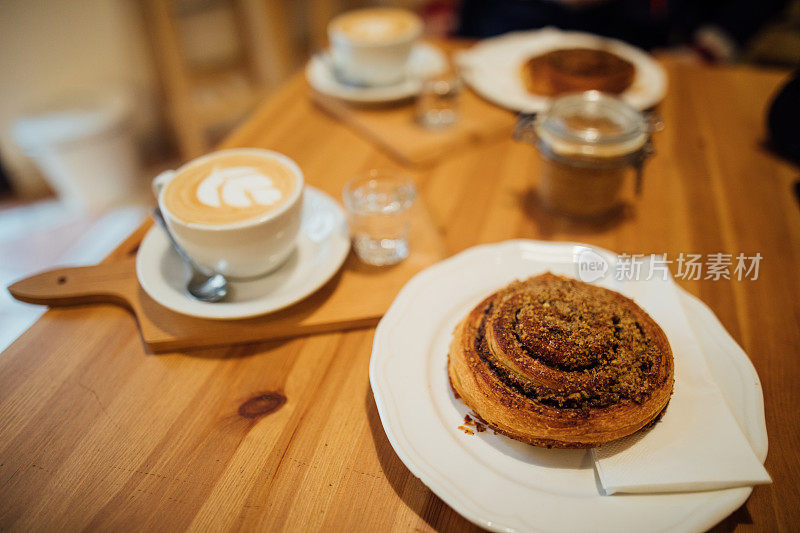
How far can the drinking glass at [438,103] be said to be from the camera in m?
1.54

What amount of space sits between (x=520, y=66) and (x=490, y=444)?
55.8 inches

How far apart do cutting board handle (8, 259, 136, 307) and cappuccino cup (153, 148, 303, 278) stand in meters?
0.19

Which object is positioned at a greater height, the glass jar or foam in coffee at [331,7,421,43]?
foam in coffee at [331,7,421,43]

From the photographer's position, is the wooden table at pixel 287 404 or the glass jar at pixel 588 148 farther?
the glass jar at pixel 588 148

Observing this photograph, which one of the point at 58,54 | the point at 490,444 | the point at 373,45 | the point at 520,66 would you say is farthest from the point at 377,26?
the point at 58,54

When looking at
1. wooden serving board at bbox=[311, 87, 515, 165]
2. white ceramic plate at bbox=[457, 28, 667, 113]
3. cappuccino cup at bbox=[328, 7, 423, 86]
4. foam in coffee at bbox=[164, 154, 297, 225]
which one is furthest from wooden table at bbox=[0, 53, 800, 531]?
cappuccino cup at bbox=[328, 7, 423, 86]

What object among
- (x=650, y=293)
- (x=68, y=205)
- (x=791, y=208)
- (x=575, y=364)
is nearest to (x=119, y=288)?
(x=575, y=364)

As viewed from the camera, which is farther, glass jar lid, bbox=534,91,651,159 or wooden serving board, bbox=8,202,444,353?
glass jar lid, bbox=534,91,651,159

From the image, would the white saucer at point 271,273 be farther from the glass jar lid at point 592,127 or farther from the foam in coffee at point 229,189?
the glass jar lid at point 592,127

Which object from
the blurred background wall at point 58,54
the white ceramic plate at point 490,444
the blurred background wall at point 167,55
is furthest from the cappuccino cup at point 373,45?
the blurred background wall at point 58,54

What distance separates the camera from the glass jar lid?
1.12 meters

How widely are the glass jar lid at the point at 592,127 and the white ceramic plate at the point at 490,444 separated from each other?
0.32 m

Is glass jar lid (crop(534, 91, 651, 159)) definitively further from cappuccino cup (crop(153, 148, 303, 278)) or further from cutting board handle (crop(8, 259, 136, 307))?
cutting board handle (crop(8, 259, 136, 307))

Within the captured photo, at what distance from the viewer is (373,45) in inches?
60.6
